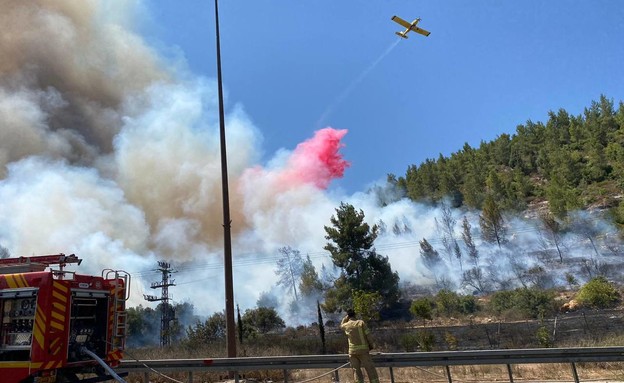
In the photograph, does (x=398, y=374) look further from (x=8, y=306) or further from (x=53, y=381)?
(x=8, y=306)

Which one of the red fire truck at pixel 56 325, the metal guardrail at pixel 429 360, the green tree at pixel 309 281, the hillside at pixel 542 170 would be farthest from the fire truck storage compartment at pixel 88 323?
the hillside at pixel 542 170

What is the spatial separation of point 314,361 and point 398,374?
264 centimetres

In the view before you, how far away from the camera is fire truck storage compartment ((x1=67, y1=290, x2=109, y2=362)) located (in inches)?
302

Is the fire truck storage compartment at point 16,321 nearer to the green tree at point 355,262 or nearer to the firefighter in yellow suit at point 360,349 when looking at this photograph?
the firefighter in yellow suit at point 360,349

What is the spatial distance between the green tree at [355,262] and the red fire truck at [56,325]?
40417mm

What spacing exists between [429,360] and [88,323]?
685 cm

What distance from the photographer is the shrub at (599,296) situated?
133 feet

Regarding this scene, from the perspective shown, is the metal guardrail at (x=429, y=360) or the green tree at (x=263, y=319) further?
the green tree at (x=263, y=319)

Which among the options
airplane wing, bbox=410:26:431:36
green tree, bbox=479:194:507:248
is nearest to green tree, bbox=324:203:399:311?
airplane wing, bbox=410:26:431:36

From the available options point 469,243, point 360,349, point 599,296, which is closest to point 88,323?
point 360,349

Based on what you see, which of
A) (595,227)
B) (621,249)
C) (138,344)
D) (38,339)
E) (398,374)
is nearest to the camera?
(38,339)

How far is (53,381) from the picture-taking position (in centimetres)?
718

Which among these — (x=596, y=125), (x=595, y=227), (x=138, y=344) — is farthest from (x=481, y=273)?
(x=138, y=344)

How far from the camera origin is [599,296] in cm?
4050
